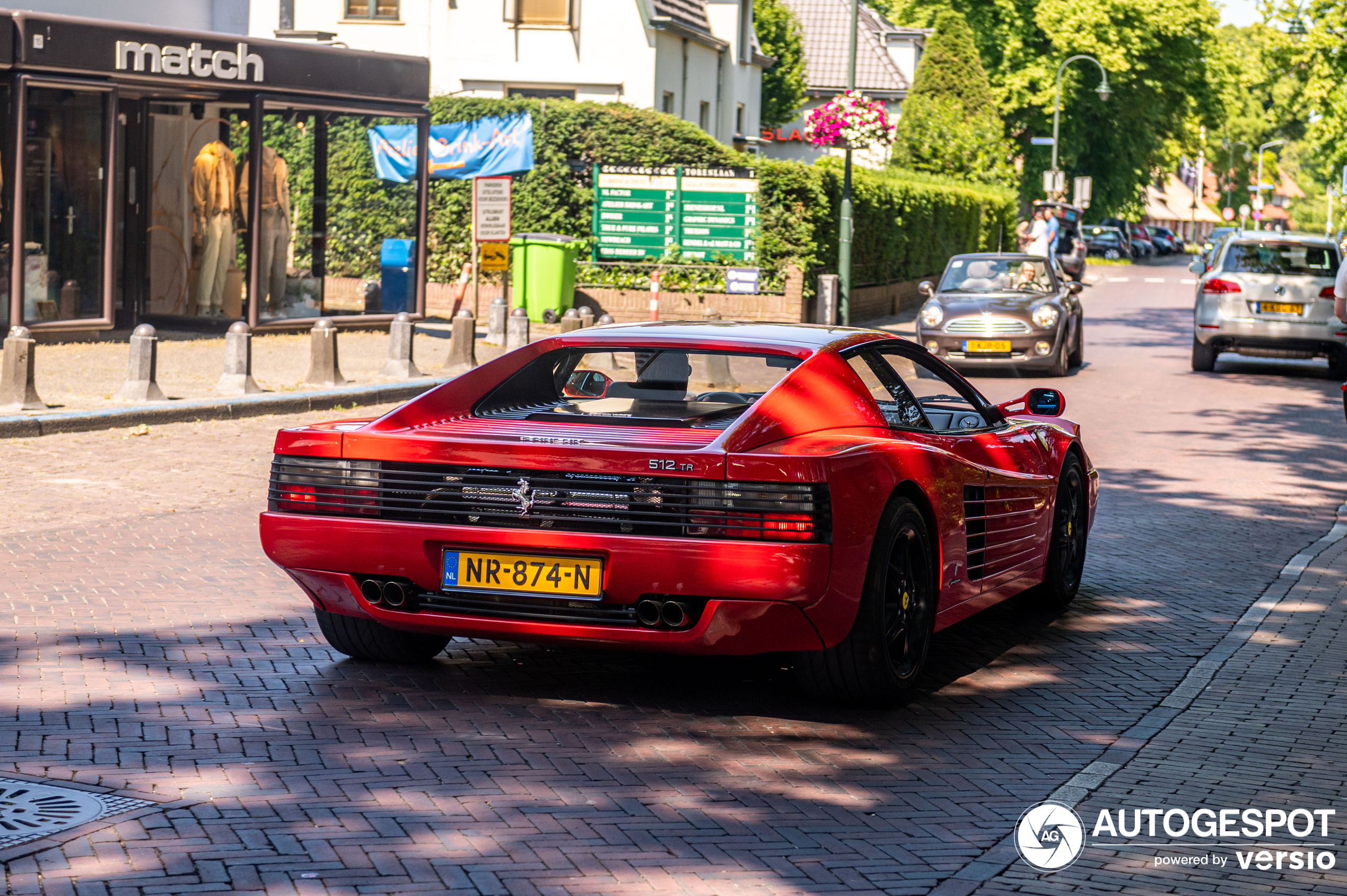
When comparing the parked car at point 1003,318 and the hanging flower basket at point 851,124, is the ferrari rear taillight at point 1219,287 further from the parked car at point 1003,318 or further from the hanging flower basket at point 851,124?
the hanging flower basket at point 851,124

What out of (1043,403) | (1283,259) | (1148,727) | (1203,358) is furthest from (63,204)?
(1148,727)

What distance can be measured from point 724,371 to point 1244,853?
12.8 feet

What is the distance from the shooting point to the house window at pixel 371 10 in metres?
35.6

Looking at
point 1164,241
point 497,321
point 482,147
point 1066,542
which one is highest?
point 1164,241

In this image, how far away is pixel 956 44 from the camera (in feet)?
172

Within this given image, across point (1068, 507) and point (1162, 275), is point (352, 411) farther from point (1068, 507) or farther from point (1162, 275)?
point (1162, 275)

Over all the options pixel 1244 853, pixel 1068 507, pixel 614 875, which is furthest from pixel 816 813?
pixel 1068 507

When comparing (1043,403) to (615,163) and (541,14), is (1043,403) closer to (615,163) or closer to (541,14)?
(615,163)

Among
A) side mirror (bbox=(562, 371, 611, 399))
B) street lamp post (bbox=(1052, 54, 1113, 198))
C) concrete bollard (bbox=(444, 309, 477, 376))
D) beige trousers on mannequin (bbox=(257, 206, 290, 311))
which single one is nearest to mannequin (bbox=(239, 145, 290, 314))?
beige trousers on mannequin (bbox=(257, 206, 290, 311))

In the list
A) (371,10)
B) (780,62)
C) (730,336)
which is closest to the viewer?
(730,336)

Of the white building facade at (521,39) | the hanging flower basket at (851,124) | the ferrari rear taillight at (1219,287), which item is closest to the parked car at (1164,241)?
the white building facade at (521,39)

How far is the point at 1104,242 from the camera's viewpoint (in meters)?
69.4

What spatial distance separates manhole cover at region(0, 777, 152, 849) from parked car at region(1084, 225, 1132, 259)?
220 ft

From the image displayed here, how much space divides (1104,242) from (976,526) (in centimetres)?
6578
